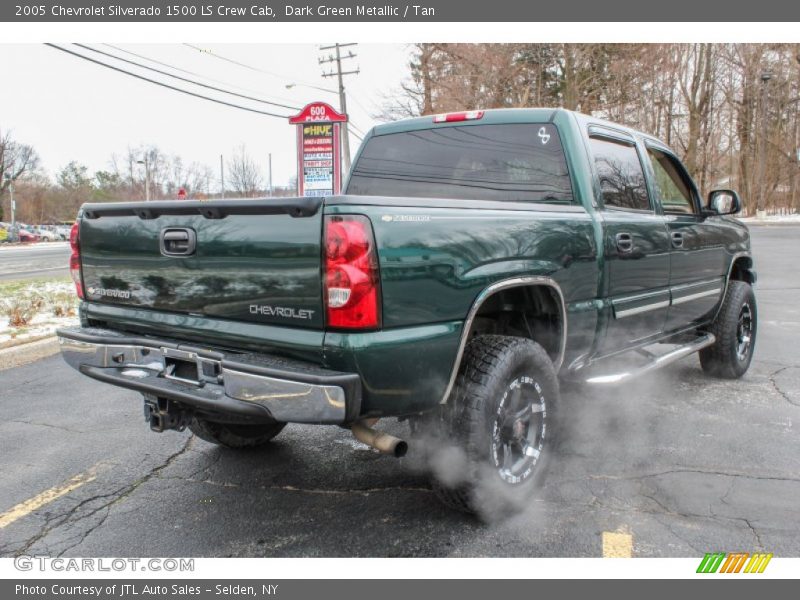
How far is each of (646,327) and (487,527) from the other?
2.00 m

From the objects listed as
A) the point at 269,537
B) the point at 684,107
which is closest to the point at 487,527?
the point at 269,537

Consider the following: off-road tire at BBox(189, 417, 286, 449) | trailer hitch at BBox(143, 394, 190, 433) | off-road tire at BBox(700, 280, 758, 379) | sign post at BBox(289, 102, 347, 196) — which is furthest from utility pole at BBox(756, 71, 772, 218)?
trailer hitch at BBox(143, 394, 190, 433)

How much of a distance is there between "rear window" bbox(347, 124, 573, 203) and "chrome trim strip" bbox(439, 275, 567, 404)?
70 centimetres

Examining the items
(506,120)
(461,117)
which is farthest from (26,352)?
(506,120)

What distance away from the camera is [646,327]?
13.9 ft

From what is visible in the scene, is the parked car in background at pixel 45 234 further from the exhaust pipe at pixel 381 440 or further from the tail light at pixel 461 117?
the exhaust pipe at pixel 381 440

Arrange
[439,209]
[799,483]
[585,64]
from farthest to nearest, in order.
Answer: [585,64]
[799,483]
[439,209]

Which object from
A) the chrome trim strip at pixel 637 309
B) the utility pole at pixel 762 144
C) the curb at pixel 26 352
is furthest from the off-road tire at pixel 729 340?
the utility pole at pixel 762 144

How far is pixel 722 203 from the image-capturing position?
481 centimetres

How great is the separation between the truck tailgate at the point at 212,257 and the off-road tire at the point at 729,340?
4.14 m

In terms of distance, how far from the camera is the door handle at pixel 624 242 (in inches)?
148

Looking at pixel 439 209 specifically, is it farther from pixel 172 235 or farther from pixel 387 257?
pixel 172 235

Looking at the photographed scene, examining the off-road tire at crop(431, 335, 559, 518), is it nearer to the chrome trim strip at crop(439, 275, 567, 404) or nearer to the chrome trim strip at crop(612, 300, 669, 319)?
the chrome trim strip at crop(439, 275, 567, 404)

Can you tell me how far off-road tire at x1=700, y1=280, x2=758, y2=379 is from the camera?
5.28 metres
